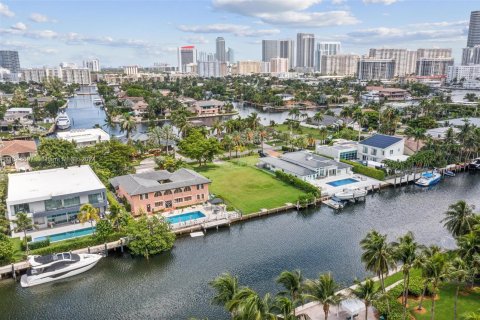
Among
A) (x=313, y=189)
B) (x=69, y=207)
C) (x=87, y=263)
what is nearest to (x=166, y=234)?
(x=87, y=263)

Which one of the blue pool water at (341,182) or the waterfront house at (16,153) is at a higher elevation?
the waterfront house at (16,153)

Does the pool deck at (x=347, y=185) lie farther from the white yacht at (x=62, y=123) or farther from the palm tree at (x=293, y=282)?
the white yacht at (x=62, y=123)

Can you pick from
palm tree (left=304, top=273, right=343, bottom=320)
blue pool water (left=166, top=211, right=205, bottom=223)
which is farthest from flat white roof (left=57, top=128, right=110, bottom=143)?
palm tree (left=304, top=273, right=343, bottom=320)

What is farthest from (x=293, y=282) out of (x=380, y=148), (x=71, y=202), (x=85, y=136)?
(x=85, y=136)

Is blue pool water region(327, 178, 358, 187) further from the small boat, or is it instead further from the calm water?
the small boat

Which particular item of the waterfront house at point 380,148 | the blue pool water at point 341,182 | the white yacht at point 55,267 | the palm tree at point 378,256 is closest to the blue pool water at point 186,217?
the white yacht at point 55,267

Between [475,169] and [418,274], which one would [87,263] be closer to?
[418,274]
